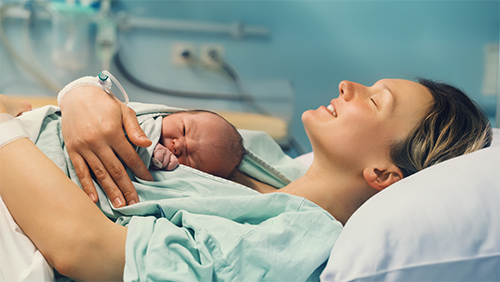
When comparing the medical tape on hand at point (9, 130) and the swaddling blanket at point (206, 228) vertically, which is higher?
the medical tape on hand at point (9, 130)

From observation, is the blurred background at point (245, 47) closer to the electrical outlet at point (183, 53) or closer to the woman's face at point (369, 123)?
the electrical outlet at point (183, 53)

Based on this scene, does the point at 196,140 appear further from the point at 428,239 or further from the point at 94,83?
the point at 428,239

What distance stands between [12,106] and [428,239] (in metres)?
0.83

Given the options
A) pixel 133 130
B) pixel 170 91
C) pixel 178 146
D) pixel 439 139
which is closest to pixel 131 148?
pixel 133 130

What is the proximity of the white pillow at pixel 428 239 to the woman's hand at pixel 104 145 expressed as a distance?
0.39 metres

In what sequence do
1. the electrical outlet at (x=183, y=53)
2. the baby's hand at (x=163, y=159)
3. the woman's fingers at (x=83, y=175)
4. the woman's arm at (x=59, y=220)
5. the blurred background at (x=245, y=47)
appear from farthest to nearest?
the electrical outlet at (x=183, y=53)
the blurred background at (x=245, y=47)
the baby's hand at (x=163, y=159)
the woman's fingers at (x=83, y=175)
the woman's arm at (x=59, y=220)

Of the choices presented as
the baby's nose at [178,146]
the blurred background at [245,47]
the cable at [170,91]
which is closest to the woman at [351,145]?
the baby's nose at [178,146]

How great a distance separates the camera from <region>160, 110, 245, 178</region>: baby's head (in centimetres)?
80

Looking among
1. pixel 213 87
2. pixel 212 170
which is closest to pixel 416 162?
pixel 212 170

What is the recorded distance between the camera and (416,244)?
1.61 feet

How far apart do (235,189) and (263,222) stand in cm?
12

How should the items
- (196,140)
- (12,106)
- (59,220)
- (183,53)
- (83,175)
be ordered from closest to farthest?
(59,220), (83,175), (12,106), (196,140), (183,53)

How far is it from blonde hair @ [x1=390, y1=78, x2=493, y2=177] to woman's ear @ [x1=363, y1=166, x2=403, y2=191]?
2 cm

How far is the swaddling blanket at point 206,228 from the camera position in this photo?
500mm
